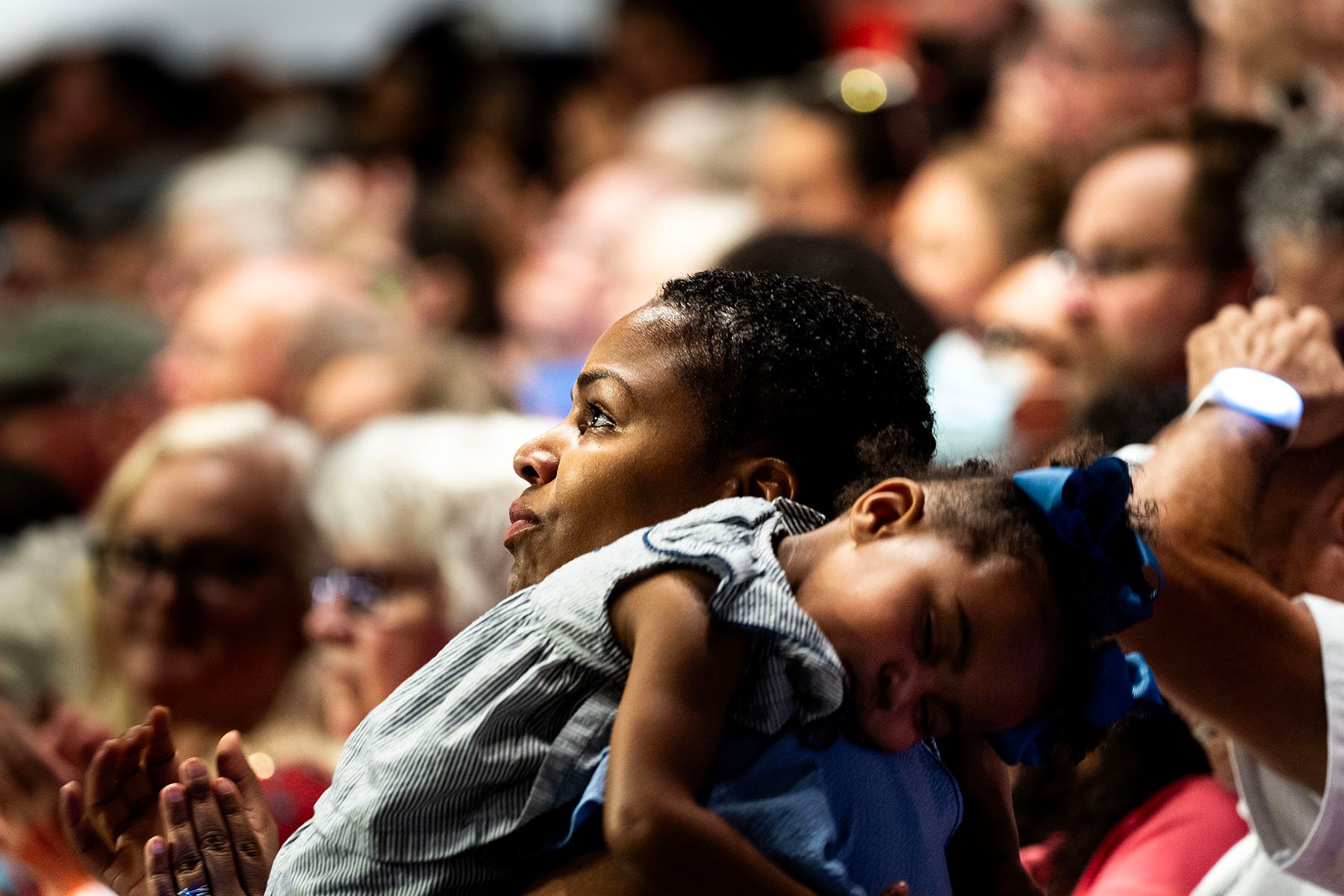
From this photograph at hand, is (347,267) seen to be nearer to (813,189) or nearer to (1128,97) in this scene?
(813,189)

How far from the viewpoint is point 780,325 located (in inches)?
55.4

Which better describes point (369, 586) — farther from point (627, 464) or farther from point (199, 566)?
point (627, 464)

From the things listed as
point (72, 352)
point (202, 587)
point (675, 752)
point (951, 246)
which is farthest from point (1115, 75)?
point (675, 752)

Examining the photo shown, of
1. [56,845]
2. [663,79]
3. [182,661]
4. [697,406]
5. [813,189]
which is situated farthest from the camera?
[663,79]

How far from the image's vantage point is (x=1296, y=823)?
1798 mm

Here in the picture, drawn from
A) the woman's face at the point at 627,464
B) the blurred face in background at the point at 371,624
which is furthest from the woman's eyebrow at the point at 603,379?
the blurred face in background at the point at 371,624

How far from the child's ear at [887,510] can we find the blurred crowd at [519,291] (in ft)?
0.72

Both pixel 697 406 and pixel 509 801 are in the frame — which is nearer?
pixel 509 801

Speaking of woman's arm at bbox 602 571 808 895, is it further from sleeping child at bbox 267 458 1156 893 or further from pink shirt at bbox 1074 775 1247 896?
pink shirt at bbox 1074 775 1247 896

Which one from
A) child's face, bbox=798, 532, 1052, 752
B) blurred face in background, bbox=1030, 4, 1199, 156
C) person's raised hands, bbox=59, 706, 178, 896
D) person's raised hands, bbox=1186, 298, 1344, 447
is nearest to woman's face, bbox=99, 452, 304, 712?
person's raised hands, bbox=59, 706, 178, 896

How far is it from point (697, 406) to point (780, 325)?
109mm

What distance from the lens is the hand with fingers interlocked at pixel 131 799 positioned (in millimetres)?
1612

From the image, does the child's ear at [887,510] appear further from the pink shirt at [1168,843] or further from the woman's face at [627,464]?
the pink shirt at [1168,843]

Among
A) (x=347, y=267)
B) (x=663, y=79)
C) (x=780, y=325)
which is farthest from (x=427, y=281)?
(x=780, y=325)
